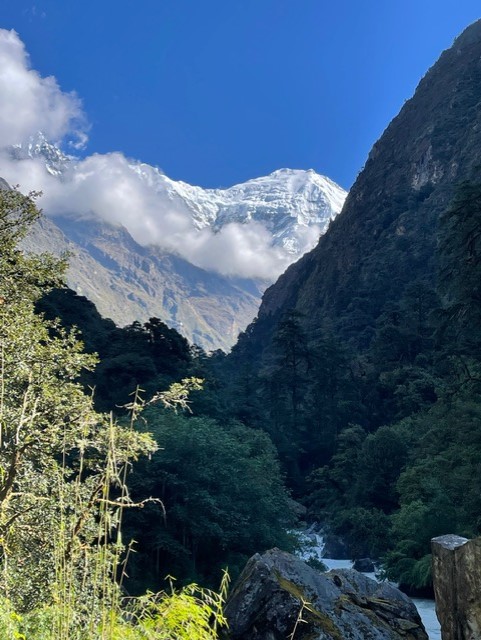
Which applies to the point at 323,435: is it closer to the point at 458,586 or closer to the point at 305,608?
the point at 305,608

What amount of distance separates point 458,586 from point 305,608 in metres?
2.60

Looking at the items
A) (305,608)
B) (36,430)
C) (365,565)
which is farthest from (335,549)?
(36,430)

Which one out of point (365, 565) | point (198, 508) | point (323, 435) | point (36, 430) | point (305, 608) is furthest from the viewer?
point (323, 435)

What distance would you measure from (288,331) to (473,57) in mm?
63261

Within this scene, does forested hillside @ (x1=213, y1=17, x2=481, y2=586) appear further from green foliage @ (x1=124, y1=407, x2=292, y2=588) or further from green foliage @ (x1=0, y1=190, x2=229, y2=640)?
green foliage @ (x1=0, y1=190, x2=229, y2=640)

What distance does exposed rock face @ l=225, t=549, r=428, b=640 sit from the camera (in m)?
10.1

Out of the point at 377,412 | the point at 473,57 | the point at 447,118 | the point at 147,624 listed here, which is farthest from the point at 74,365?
the point at 473,57

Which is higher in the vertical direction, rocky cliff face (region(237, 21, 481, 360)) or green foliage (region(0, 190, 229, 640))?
rocky cliff face (region(237, 21, 481, 360))

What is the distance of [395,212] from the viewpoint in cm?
8088

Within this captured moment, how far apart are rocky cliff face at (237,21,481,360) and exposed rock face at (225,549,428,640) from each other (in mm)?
52376

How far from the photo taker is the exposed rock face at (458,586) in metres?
9.27

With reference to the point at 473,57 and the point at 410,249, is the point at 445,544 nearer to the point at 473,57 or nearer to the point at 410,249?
the point at 410,249

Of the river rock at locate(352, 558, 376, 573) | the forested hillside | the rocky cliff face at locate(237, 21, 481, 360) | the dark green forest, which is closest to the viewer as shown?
the dark green forest

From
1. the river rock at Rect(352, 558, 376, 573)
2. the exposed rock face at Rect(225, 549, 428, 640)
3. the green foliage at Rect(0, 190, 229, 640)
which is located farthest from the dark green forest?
the exposed rock face at Rect(225, 549, 428, 640)
